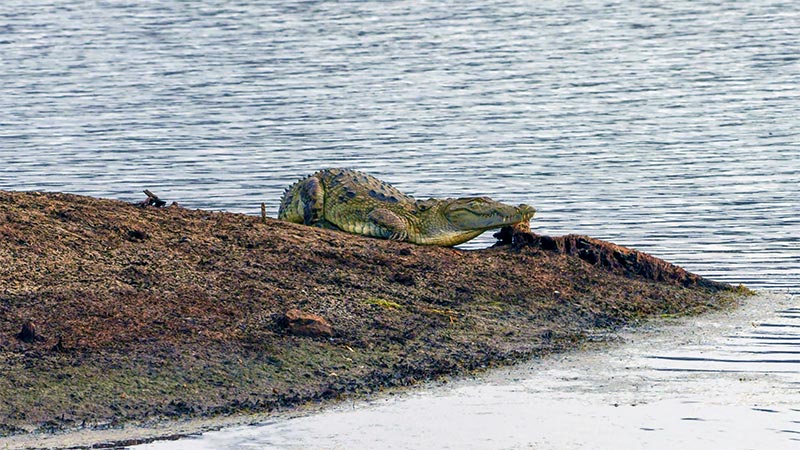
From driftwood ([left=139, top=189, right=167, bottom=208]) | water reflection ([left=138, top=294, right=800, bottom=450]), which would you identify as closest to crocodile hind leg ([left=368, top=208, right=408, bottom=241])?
driftwood ([left=139, top=189, right=167, bottom=208])

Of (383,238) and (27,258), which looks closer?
(27,258)

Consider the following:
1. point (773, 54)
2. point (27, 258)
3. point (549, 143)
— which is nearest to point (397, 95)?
point (549, 143)

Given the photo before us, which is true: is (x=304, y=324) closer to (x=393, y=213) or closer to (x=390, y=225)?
(x=390, y=225)

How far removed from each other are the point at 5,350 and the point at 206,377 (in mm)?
1186

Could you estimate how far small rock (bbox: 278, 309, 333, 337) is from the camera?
10.0 m

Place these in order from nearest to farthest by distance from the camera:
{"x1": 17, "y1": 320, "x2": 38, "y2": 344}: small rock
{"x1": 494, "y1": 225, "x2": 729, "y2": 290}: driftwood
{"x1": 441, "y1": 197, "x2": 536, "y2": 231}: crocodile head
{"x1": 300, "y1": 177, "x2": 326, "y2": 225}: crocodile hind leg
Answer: {"x1": 17, "y1": 320, "x2": 38, "y2": 344}: small rock < {"x1": 494, "y1": 225, "x2": 729, "y2": 290}: driftwood < {"x1": 441, "y1": 197, "x2": 536, "y2": 231}: crocodile head < {"x1": 300, "y1": 177, "x2": 326, "y2": 225}: crocodile hind leg

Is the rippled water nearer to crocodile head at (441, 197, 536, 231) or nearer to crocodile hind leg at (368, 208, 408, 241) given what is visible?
crocodile head at (441, 197, 536, 231)

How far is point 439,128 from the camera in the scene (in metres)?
24.6

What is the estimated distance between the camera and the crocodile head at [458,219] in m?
13.0

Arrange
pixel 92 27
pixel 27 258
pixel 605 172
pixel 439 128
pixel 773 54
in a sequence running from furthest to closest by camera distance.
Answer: pixel 92 27
pixel 773 54
pixel 439 128
pixel 605 172
pixel 27 258

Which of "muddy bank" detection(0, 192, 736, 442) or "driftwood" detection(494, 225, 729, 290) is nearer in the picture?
"muddy bank" detection(0, 192, 736, 442)

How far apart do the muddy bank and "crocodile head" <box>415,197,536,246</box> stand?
1.61 feet

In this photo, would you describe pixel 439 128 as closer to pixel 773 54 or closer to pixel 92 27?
pixel 773 54

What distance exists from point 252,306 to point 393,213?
302 centimetres
